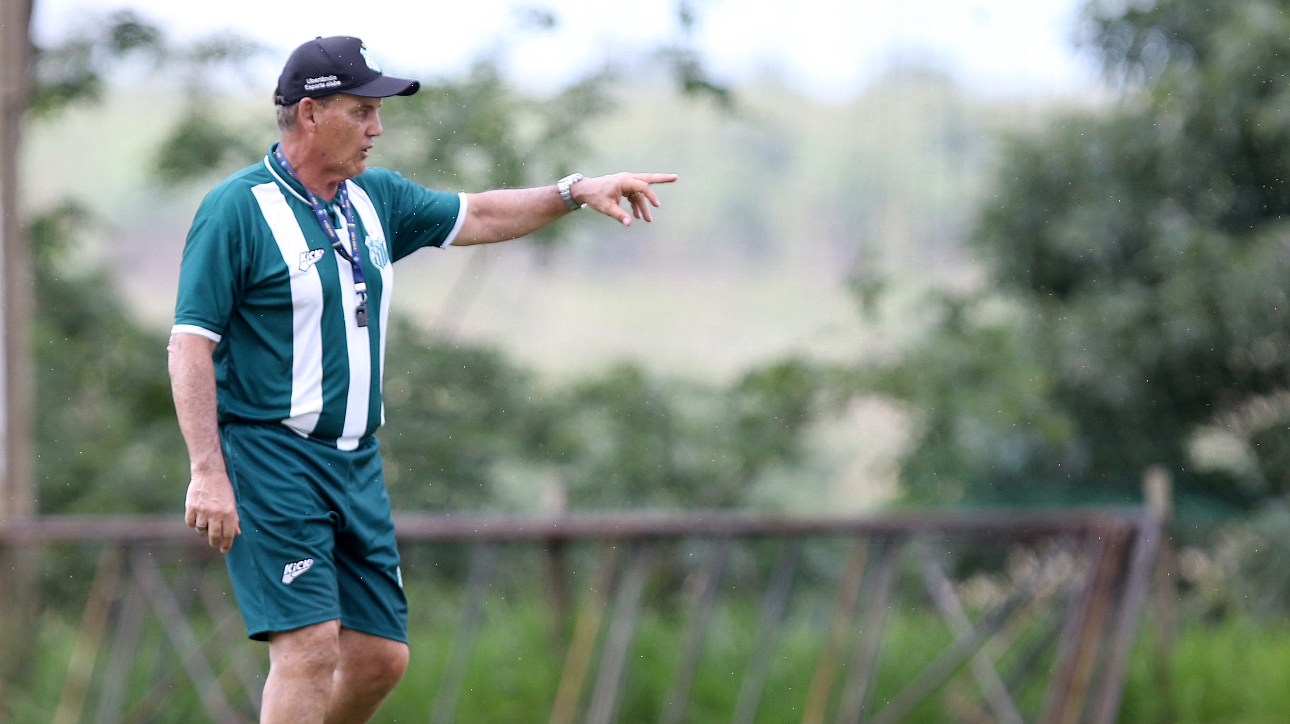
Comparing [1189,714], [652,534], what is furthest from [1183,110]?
[652,534]

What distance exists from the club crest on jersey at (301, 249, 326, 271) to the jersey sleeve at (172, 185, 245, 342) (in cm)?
14

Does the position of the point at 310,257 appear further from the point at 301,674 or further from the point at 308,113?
the point at 301,674

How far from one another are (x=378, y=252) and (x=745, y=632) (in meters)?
6.51

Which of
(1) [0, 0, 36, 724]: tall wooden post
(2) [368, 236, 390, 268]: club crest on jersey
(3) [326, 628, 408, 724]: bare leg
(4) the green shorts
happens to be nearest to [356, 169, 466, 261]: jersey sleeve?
(2) [368, 236, 390, 268]: club crest on jersey

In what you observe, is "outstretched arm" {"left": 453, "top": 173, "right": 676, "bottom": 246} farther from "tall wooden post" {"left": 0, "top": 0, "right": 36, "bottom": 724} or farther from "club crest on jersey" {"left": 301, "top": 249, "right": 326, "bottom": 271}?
"tall wooden post" {"left": 0, "top": 0, "right": 36, "bottom": 724}

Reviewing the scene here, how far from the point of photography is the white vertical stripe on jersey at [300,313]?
3.19 meters

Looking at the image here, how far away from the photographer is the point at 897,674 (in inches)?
361

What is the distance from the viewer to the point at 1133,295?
10906 millimetres

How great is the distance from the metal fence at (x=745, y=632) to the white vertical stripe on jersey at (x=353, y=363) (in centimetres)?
447

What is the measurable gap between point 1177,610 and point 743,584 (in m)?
3.76

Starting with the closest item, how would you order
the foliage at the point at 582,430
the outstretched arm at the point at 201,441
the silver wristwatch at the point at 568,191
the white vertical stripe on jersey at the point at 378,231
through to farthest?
1. the outstretched arm at the point at 201,441
2. the white vertical stripe on jersey at the point at 378,231
3. the silver wristwatch at the point at 568,191
4. the foliage at the point at 582,430

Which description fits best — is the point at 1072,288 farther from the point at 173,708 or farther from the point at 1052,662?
the point at 173,708

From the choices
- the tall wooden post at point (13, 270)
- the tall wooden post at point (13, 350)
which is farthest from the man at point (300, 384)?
the tall wooden post at point (13, 270)

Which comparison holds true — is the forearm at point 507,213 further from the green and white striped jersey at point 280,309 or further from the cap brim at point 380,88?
the cap brim at point 380,88
